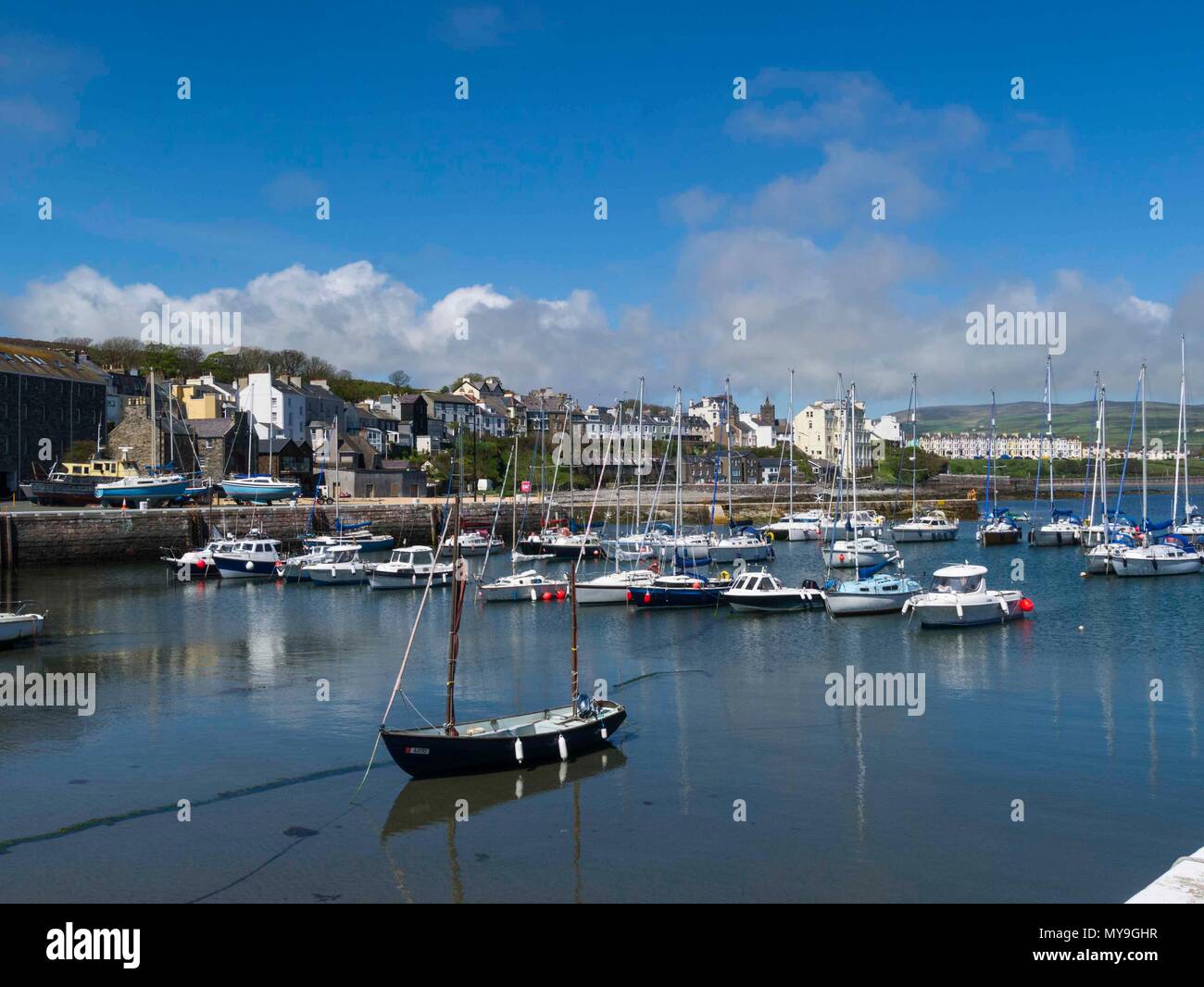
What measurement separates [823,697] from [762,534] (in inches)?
2196

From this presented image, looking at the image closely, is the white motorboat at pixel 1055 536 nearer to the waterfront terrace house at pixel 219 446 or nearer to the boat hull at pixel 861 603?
the boat hull at pixel 861 603

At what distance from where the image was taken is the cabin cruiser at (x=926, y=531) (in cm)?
8119

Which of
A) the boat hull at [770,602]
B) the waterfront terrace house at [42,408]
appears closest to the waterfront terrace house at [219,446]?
the waterfront terrace house at [42,408]

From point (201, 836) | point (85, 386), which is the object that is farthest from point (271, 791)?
point (85, 386)

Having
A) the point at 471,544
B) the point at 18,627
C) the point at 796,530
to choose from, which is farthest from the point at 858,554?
the point at 18,627

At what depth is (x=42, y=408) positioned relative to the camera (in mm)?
83000

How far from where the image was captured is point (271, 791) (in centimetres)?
2027

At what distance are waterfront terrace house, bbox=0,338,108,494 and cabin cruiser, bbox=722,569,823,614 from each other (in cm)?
6143

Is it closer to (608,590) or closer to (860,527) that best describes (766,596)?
(608,590)

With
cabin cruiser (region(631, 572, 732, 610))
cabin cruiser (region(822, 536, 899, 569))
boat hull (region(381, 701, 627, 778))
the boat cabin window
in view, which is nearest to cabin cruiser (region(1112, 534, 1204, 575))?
cabin cruiser (region(822, 536, 899, 569))

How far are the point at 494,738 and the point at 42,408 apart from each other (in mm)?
76456

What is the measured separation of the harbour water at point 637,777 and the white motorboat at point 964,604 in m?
1.11
